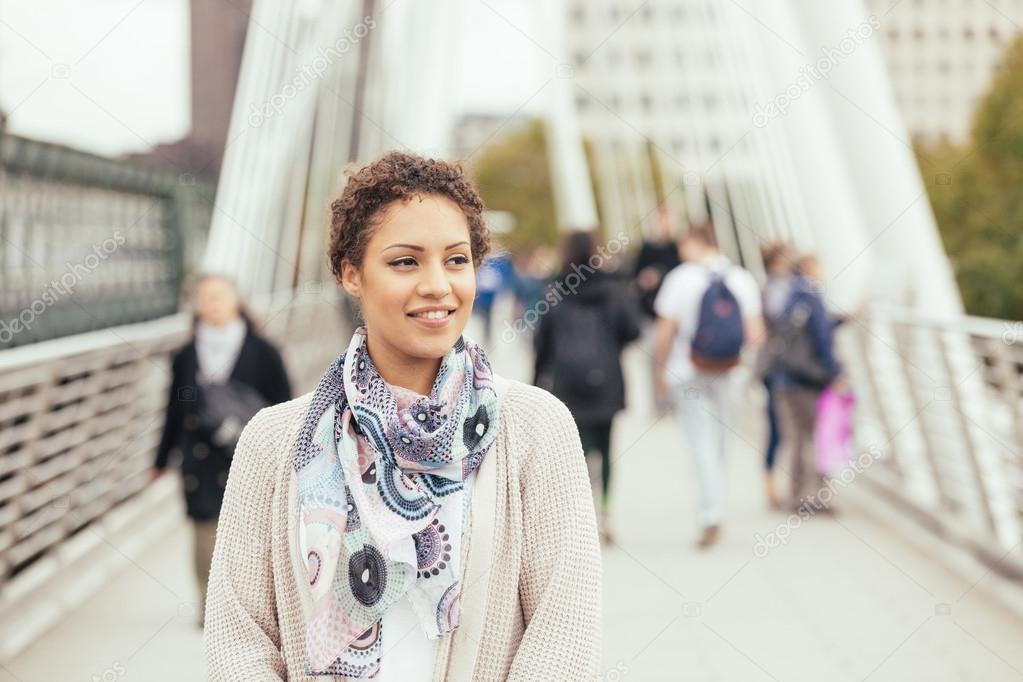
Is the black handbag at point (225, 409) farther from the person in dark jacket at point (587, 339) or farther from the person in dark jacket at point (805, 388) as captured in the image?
the person in dark jacket at point (805, 388)

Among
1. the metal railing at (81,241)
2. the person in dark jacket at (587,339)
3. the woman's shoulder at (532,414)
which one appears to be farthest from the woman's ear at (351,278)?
the person in dark jacket at (587,339)

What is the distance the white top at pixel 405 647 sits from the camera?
173cm

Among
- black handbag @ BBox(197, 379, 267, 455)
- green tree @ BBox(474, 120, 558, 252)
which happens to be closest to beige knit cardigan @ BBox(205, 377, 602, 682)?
black handbag @ BBox(197, 379, 267, 455)

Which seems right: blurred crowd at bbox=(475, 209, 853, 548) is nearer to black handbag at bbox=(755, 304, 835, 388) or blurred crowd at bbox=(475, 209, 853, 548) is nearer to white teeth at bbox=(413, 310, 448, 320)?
black handbag at bbox=(755, 304, 835, 388)

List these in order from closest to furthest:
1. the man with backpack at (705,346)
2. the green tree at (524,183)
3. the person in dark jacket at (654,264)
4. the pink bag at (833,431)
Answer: the man with backpack at (705,346) → the pink bag at (833,431) → the person in dark jacket at (654,264) → the green tree at (524,183)

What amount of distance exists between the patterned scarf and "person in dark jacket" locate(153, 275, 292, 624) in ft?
11.2

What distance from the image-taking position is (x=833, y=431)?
7402mm

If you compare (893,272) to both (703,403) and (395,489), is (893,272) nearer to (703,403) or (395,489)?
(703,403)

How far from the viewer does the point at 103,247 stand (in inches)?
306

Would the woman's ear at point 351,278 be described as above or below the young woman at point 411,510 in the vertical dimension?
above

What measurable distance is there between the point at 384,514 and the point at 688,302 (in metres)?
5.38

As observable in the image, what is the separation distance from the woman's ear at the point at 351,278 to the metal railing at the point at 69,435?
11.8 feet

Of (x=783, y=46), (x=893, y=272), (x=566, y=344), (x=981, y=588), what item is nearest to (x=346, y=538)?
(x=981, y=588)

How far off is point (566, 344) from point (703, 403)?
80cm
